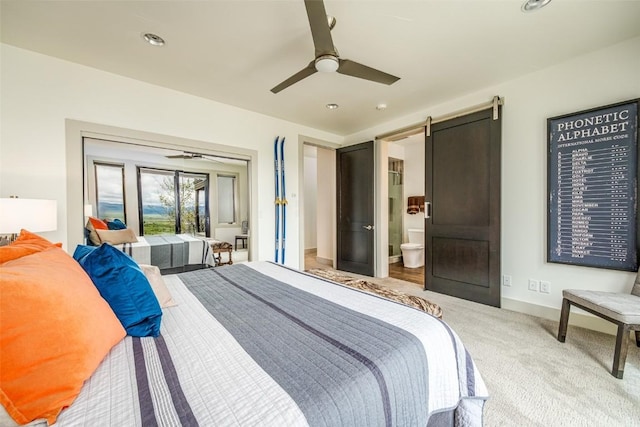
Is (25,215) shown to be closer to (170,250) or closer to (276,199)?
(170,250)

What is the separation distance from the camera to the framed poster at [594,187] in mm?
2148

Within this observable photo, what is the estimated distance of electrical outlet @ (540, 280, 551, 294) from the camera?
2623 mm

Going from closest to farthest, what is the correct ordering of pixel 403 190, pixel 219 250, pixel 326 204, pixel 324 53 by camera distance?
pixel 324 53 < pixel 219 250 < pixel 326 204 < pixel 403 190

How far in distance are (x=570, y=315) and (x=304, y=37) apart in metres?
3.61

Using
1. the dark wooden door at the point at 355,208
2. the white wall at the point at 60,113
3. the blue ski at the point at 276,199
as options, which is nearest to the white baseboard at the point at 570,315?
the dark wooden door at the point at 355,208

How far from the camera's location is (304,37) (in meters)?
2.07

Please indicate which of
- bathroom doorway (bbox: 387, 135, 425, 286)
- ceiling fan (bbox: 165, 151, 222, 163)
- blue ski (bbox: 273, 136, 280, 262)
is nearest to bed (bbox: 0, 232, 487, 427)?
ceiling fan (bbox: 165, 151, 222, 163)

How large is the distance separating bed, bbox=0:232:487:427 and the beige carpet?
672 millimetres

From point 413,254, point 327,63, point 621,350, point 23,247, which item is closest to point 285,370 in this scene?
point 23,247

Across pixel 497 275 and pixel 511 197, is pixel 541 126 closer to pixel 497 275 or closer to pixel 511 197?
pixel 511 197

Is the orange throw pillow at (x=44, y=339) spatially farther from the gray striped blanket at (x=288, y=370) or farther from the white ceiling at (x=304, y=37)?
the white ceiling at (x=304, y=37)

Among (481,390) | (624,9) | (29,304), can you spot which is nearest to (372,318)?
(481,390)

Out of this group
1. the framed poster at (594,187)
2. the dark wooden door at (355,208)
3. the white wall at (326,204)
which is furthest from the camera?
the white wall at (326,204)

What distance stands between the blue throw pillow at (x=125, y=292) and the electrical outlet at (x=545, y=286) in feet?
11.3
